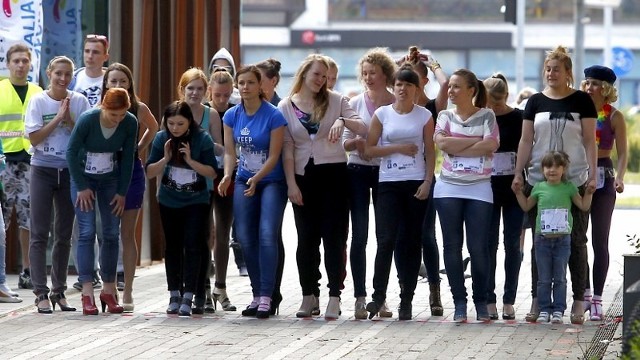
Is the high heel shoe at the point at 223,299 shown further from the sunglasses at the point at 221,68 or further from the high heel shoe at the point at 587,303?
the high heel shoe at the point at 587,303

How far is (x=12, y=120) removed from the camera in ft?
43.7

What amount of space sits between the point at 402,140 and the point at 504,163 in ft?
2.72

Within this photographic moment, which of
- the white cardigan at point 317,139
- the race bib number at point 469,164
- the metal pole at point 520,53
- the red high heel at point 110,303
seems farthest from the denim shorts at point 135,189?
the metal pole at point 520,53

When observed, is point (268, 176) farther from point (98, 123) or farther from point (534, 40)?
point (534, 40)

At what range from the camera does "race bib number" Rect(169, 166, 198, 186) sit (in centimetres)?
1145

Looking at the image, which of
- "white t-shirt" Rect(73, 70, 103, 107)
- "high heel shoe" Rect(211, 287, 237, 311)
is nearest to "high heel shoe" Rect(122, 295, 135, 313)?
"high heel shoe" Rect(211, 287, 237, 311)

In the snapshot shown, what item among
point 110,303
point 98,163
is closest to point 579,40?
point 110,303

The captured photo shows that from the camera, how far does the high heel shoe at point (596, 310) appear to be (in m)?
11.5

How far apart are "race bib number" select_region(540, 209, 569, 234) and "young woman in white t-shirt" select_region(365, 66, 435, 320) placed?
829 millimetres

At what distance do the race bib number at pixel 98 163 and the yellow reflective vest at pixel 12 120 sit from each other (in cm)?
198

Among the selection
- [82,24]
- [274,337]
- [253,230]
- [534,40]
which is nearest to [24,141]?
[82,24]

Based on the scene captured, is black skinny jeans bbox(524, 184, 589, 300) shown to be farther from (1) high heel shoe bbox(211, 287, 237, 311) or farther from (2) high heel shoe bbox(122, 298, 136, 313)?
(2) high heel shoe bbox(122, 298, 136, 313)

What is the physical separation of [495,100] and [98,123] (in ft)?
9.18

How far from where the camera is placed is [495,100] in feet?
38.4
